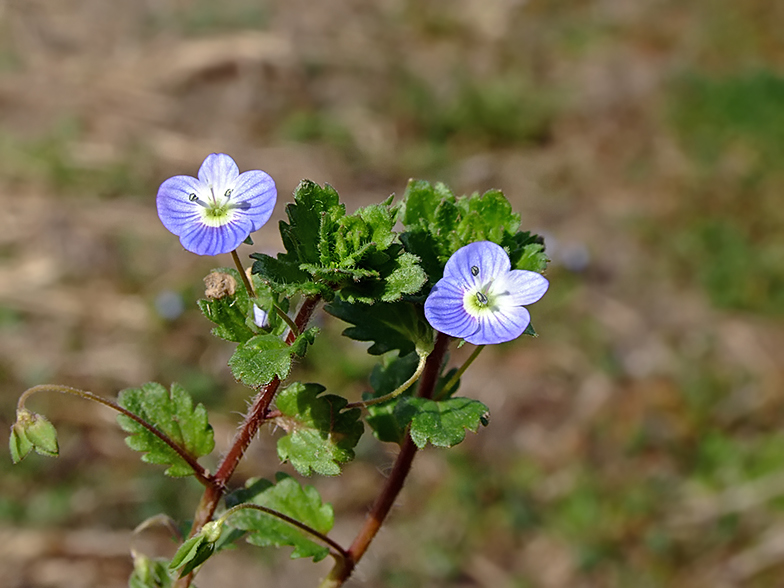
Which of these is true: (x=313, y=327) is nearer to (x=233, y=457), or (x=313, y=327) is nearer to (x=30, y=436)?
(x=233, y=457)

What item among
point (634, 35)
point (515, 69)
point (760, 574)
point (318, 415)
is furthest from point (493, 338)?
point (634, 35)

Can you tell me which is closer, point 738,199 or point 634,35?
point 738,199

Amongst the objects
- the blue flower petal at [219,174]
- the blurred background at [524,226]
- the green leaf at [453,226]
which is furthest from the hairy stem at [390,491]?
the blurred background at [524,226]

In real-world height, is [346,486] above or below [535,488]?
below

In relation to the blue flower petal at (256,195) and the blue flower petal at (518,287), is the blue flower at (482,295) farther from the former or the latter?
the blue flower petal at (256,195)

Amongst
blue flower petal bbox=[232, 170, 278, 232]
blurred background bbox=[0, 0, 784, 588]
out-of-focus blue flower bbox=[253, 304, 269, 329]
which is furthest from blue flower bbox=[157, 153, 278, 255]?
blurred background bbox=[0, 0, 784, 588]

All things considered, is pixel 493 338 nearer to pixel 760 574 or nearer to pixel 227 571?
pixel 227 571
